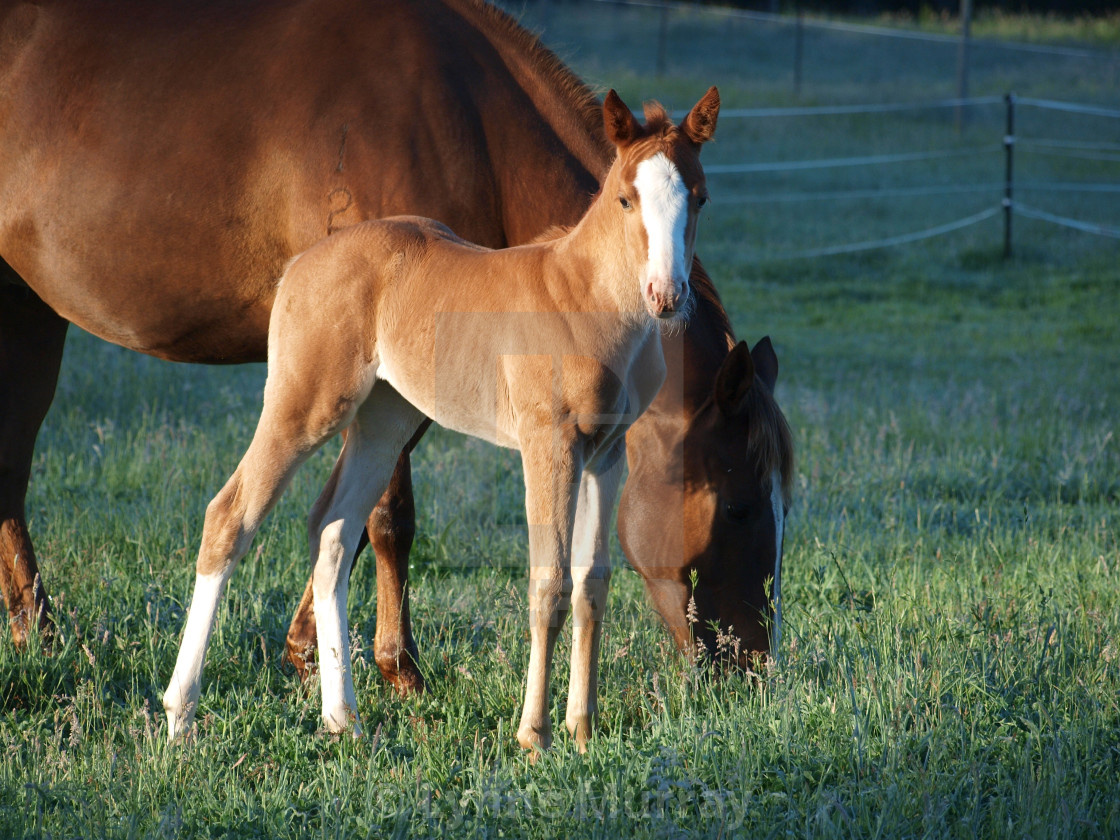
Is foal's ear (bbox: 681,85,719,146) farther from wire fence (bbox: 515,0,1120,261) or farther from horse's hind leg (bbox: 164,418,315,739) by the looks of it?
wire fence (bbox: 515,0,1120,261)

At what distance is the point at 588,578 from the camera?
2.76 meters

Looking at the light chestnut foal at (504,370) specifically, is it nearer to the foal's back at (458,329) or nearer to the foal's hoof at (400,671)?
the foal's back at (458,329)

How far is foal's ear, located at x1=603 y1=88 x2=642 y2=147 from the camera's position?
236 centimetres

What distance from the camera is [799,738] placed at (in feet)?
8.84

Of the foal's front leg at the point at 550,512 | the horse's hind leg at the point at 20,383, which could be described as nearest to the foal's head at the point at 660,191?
the foal's front leg at the point at 550,512

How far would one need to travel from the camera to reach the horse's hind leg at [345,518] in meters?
3.08

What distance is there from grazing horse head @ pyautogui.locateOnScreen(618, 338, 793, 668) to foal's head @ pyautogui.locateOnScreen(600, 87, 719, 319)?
3.04 feet

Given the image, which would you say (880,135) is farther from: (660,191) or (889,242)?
(660,191)

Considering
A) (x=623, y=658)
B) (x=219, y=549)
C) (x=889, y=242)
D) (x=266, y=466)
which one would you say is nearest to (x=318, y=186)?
(x=266, y=466)

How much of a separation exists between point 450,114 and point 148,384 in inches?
188

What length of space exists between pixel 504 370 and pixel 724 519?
1.00 meters

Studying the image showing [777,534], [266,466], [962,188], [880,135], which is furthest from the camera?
[880,135]

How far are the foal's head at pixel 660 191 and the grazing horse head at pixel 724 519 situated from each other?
0.93 metres

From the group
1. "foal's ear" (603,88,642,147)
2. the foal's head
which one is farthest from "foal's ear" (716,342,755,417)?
"foal's ear" (603,88,642,147)
